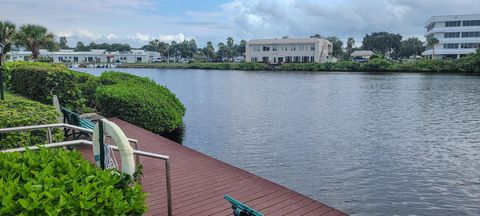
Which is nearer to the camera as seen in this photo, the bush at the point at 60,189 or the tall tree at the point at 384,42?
the bush at the point at 60,189

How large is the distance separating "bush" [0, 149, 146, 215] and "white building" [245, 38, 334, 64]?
91.7 m

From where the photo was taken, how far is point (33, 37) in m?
33.9

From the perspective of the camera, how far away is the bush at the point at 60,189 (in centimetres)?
314

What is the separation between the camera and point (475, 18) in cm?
8431

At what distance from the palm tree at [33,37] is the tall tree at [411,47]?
112367 mm

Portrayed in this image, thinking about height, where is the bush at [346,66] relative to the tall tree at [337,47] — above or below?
below

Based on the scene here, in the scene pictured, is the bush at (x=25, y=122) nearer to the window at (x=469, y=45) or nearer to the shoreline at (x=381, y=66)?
the shoreline at (x=381, y=66)

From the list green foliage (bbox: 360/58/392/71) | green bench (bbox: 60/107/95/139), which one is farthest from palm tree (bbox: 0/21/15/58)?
green foliage (bbox: 360/58/392/71)

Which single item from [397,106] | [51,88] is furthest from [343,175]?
[397,106]

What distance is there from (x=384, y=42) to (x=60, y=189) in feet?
452

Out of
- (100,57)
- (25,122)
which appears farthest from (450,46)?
(100,57)

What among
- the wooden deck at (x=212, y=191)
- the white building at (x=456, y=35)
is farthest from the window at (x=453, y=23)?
the wooden deck at (x=212, y=191)

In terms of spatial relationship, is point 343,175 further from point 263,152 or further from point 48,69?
point 48,69

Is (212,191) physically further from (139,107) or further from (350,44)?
(350,44)
